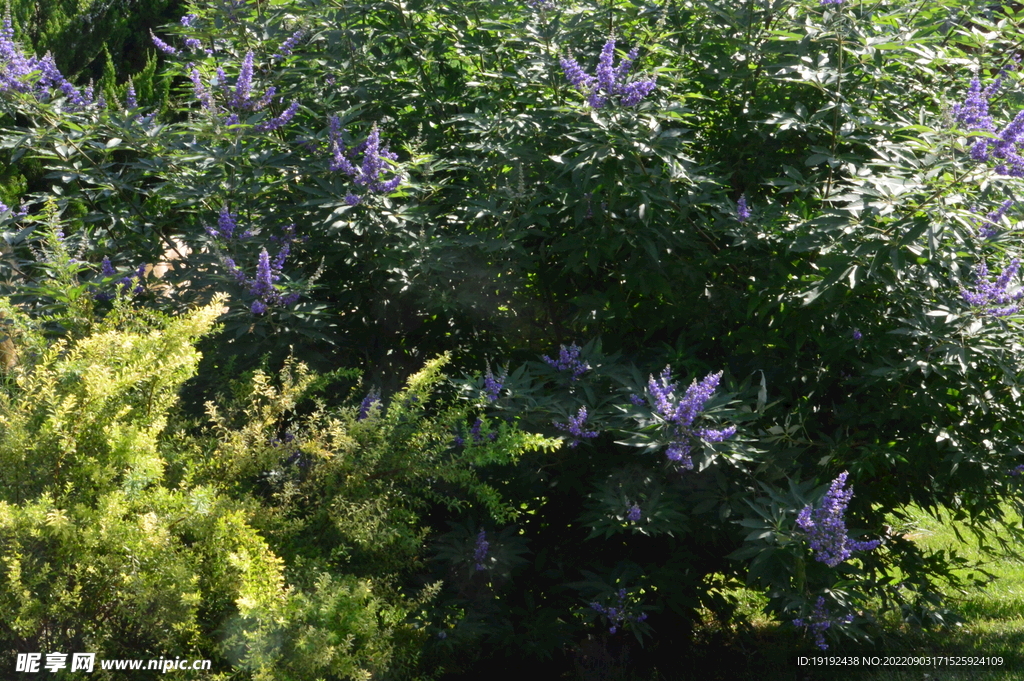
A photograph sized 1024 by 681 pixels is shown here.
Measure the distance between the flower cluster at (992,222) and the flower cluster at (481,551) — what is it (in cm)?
228

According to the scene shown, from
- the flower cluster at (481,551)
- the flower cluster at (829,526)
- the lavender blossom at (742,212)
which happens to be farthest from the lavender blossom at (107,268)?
the flower cluster at (829,526)

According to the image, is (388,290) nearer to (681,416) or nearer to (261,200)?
(261,200)

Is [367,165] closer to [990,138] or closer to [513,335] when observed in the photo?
[513,335]

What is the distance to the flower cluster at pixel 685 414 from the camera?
129 inches

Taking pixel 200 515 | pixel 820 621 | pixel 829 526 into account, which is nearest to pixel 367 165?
pixel 200 515

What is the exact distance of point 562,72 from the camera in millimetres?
4121

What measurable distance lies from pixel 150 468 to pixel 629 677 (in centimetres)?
259

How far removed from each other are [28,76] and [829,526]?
12.9ft

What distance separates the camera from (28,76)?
4184 millimetres

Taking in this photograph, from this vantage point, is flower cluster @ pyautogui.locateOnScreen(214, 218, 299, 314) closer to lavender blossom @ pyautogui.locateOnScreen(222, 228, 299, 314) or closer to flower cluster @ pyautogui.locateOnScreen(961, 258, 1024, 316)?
lavender blossom @ pyautogui.locateOnScreen(222, 228, 299, 314)

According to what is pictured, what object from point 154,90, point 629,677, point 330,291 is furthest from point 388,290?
point 154,90

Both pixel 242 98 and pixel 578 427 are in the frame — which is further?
pixel 242 98

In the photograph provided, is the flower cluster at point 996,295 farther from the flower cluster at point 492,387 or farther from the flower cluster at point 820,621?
the flower cluster at point 492,387

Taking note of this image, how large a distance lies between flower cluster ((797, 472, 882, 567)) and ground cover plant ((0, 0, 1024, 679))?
0.05ft
